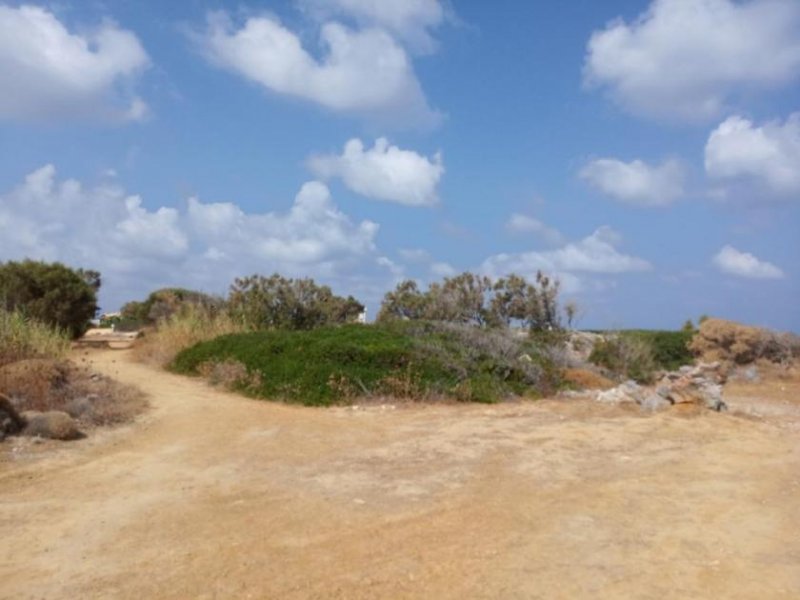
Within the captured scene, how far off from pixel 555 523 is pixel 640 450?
12.3ft

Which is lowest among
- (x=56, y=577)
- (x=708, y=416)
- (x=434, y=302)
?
(x=56, y=577)

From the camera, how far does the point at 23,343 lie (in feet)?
45.0

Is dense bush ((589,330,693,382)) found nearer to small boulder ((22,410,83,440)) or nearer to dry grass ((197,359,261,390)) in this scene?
dry grass ((197,359,261,390))

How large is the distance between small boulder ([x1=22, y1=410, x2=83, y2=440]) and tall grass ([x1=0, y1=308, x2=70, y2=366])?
3738 mm

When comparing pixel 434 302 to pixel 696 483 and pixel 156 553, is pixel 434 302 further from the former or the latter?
pixel 156 553

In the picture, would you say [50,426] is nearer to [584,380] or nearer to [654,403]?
[654,403]

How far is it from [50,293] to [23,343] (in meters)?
12.5

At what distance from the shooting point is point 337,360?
47.1 feet

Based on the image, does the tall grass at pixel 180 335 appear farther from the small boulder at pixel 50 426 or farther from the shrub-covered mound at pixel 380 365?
the small boulder at pixel 50 426

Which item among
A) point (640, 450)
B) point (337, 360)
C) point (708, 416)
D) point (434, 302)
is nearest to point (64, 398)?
point (337, 360)

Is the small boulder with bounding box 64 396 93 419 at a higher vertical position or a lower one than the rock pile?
lower

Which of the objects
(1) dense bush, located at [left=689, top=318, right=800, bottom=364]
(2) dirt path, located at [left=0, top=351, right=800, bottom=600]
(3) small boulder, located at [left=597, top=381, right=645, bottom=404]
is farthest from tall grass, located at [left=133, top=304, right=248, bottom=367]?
(1) dense bush, located at [left=689, top=318, right=800, bottom=364]

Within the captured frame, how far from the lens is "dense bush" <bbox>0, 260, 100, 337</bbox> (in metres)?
24.5

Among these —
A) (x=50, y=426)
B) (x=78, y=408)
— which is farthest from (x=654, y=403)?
(x=50, y=426)
